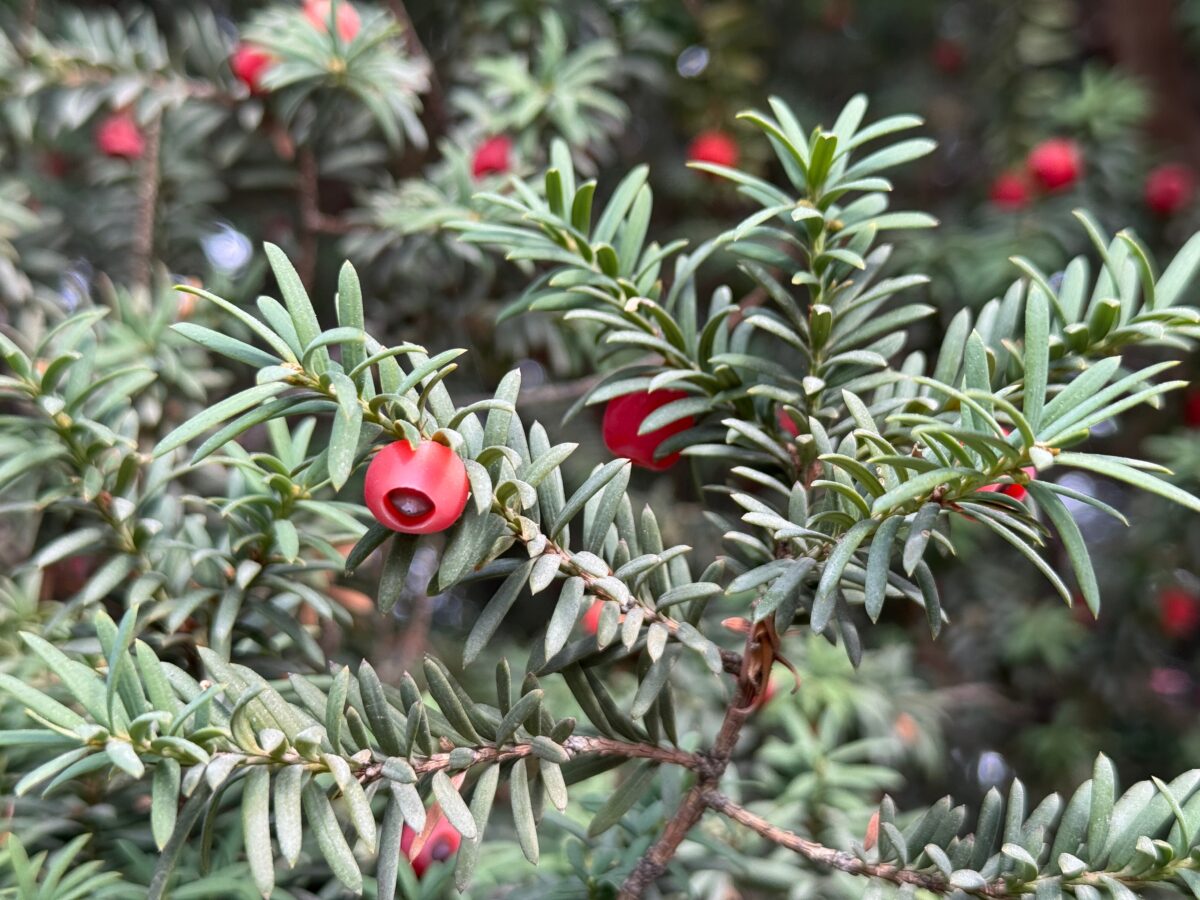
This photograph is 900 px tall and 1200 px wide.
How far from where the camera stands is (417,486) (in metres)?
0.45

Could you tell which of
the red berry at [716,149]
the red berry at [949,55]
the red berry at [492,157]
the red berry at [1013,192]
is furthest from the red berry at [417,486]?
the red berry at [949,55]

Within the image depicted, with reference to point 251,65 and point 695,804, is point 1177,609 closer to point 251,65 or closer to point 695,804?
Answer: point 695,804

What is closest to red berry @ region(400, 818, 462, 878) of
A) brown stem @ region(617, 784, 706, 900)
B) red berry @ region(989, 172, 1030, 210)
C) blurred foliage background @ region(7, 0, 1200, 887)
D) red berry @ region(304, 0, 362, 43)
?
blurred foliage background @ region(7, 0, 1200, 887)

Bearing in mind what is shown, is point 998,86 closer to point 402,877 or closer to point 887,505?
point 887,505

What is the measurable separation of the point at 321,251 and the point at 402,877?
1.01m

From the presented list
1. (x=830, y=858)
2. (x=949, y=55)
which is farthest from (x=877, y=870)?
(x=949, y=55)

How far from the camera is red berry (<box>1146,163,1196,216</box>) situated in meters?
1.58

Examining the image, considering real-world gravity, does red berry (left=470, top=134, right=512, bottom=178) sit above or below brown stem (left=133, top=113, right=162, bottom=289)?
above

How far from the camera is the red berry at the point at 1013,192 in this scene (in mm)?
1444

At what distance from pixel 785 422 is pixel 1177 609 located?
1300 millimetres

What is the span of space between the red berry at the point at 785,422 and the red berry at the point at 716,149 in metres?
0.87

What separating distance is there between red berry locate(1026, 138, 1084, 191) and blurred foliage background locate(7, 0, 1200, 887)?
14mm

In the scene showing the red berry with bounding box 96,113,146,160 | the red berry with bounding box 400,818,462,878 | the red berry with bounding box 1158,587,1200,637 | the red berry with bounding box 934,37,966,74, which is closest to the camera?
the red berry with bounding box 400,818,462,878

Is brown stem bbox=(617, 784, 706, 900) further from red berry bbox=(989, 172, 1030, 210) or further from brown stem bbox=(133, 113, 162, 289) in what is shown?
red berry bbox=(989, 172, 1030, 210)
